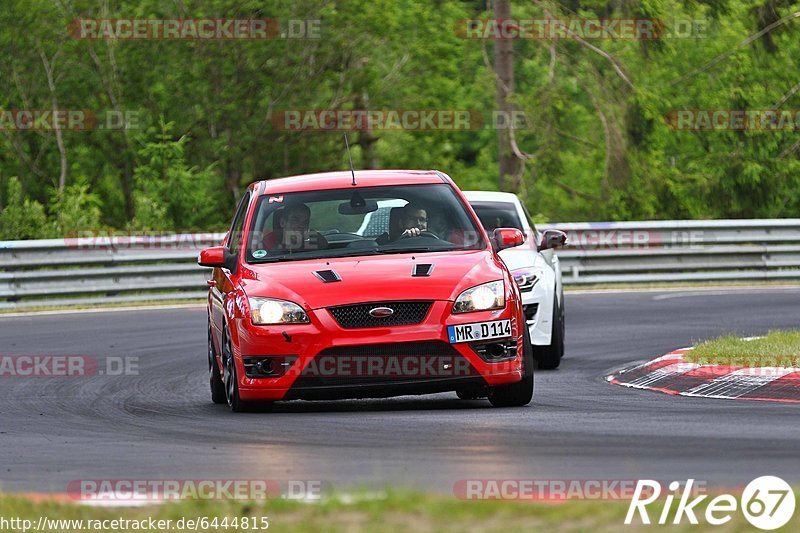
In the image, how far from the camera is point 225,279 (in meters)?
11.5

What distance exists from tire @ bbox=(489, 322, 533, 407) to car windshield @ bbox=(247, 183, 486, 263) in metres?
0.86

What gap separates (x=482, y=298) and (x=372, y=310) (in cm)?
72

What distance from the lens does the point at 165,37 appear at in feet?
119

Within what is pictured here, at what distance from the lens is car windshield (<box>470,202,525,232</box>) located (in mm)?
15429

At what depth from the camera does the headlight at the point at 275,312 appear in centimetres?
1023

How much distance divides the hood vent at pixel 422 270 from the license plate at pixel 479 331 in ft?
1.37

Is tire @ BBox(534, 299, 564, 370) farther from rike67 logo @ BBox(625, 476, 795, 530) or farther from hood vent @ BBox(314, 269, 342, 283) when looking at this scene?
rike67 logo @ BBox(625, 476, 795, 530)

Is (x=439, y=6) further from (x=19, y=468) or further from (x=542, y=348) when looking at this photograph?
Result: (x=19, y=468)

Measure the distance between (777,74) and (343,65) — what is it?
1383cm

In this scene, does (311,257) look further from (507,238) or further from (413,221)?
(507,238)

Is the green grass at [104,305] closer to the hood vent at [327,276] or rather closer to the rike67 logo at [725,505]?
the hood vent at [327,276]

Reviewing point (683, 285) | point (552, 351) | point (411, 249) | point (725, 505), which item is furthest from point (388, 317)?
point (683, 285)

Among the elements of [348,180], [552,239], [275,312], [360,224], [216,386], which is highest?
[348,180]

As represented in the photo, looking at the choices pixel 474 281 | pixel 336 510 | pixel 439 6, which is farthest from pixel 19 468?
pixel 439 6
